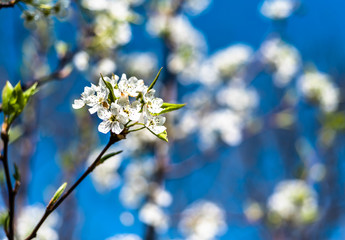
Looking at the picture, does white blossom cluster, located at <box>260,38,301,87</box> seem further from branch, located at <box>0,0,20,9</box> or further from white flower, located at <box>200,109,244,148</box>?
branch, located at <box>0,0,20,9</box>

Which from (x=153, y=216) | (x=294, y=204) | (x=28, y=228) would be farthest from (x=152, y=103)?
(x=294, y=204)

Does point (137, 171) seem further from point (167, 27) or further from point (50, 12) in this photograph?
point (50, 12)

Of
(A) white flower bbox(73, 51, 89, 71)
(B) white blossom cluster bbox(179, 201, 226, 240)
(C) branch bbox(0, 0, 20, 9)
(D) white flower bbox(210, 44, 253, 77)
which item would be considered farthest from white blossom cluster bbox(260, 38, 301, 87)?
(C) branch bbox(0, 0, 20, 9)

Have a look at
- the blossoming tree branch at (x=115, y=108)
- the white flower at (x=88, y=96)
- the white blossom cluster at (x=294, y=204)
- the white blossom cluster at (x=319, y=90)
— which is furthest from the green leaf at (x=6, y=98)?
the white blossom cluster at (x=319, y=90)

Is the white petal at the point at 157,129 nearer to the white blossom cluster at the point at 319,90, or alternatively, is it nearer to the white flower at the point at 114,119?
the white flower at the point at 114,119

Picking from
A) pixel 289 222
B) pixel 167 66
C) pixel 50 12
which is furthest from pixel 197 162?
pixel 50 12

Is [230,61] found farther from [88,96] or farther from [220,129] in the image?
[88,96]
